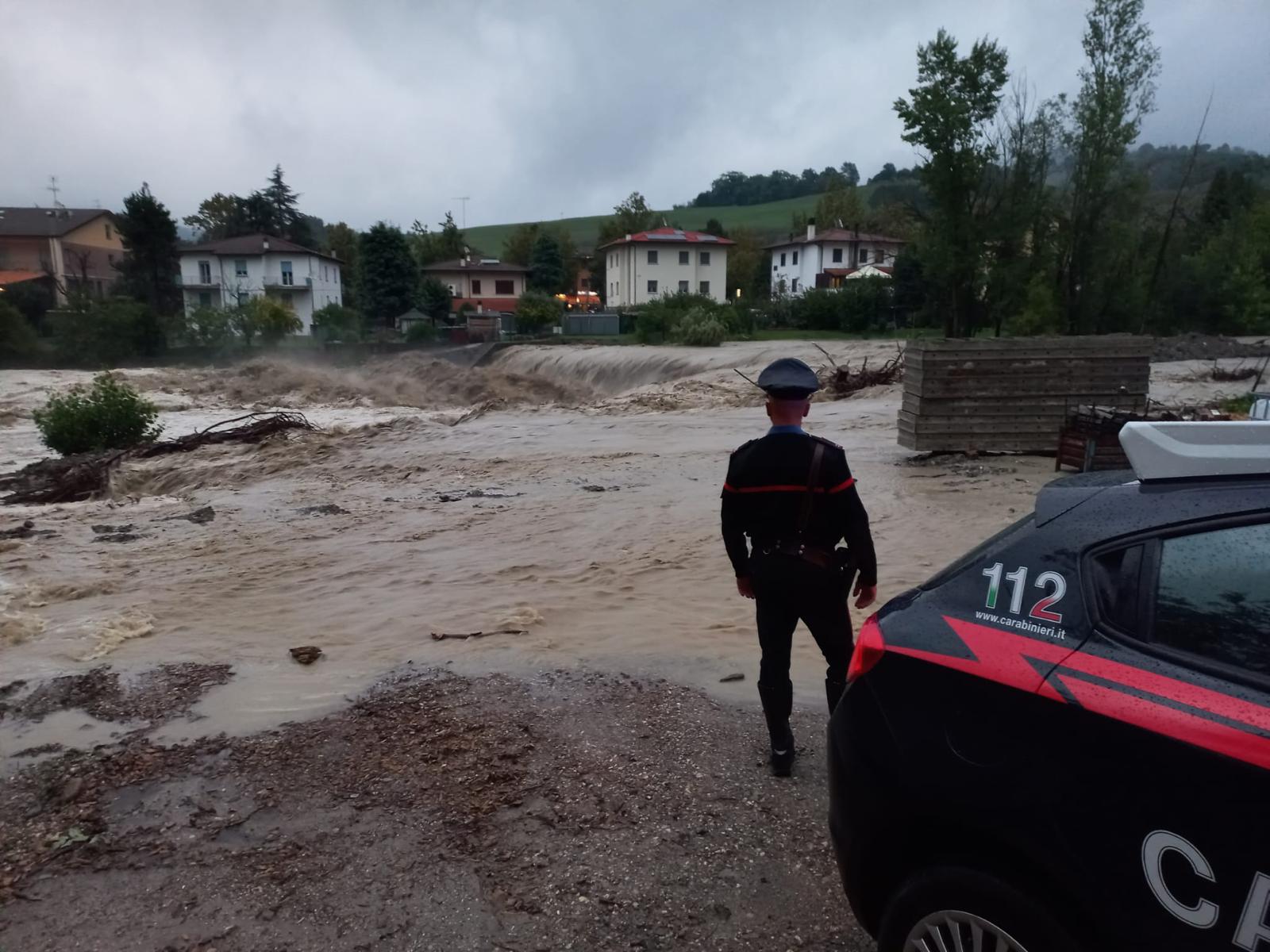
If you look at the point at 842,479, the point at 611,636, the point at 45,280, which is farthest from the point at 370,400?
the point at 45,280

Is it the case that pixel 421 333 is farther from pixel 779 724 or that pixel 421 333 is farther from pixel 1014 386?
pixel 779 724

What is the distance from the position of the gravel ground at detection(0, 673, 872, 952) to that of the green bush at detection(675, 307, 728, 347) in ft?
125

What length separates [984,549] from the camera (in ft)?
8.39

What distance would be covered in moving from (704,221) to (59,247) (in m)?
89.9

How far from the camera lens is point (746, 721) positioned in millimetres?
4727

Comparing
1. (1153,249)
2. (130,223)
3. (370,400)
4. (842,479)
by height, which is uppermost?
(130,223)

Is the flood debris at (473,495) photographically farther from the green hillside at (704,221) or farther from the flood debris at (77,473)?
the green hillside at (704,221)

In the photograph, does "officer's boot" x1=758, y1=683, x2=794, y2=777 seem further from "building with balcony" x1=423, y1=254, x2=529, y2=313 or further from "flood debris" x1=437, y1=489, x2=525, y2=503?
"building with balcony" x1=423, y1=254, x2=529, y2=313

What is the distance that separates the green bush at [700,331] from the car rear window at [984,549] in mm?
39594

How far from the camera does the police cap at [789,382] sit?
12.6ft

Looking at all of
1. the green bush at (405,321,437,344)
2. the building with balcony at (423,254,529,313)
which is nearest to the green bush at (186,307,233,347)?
the green bush at (405,321,437,344)

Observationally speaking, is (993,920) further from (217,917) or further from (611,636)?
(611,636)

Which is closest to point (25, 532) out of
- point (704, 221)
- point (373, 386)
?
point (373, 386)

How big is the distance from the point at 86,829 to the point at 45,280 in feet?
233
